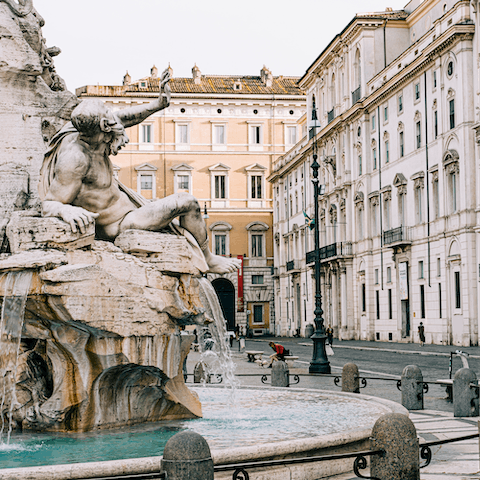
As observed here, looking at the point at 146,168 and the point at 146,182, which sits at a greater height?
the point at 146,168

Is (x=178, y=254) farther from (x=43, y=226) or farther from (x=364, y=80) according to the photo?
(x=364, y=80)

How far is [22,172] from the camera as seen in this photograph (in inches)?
304

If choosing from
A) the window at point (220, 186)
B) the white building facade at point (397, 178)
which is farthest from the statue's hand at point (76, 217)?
the window at point (220, 186)

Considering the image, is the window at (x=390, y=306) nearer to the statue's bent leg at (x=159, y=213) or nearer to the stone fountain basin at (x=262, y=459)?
the statue's bent leg at (x=159, y=213)

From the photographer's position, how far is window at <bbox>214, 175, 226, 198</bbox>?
6278 cm

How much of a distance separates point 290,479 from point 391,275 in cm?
3451

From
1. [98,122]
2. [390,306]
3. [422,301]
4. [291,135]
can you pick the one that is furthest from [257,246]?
[98,122]

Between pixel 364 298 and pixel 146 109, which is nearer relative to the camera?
pixel 146 109

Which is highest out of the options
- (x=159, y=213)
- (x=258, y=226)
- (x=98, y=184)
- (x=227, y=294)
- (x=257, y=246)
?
(x=258, y=226)

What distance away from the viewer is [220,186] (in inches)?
2472

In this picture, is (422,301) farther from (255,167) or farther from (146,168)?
(146,168)

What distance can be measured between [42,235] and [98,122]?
3.42 feet

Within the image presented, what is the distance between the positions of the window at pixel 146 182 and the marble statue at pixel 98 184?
55130 mm

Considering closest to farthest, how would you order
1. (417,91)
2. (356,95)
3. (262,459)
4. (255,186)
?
(262,459) < (417,91) < (356,95) < (255,186)
